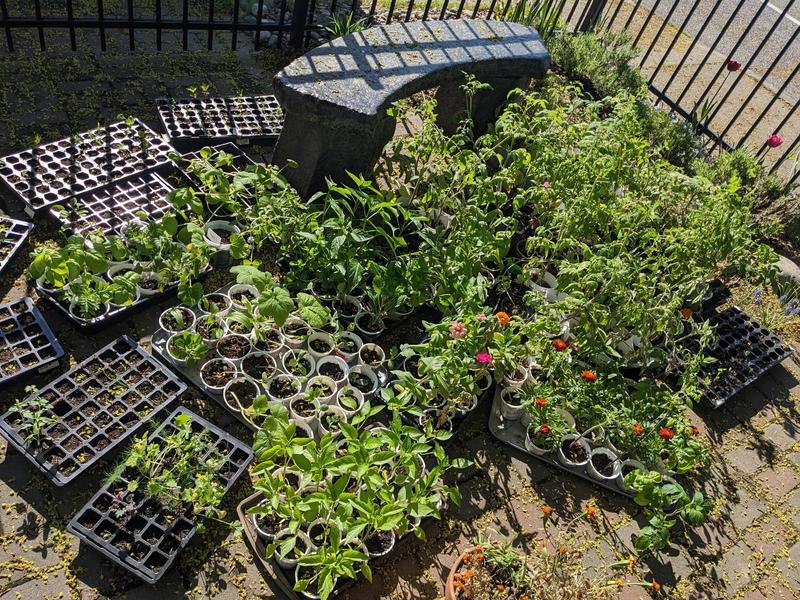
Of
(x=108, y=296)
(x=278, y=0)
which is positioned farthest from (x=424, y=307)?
(x=278, y=0)

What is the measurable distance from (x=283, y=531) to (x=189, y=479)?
0.51m

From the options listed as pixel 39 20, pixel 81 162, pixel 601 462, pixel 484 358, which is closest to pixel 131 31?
pixel 39 20

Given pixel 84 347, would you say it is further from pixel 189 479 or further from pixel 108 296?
pixel 189 479

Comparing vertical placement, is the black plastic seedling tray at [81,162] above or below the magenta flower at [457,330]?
below

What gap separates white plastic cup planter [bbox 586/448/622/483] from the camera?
343cm

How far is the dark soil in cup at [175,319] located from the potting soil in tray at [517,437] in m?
1.76

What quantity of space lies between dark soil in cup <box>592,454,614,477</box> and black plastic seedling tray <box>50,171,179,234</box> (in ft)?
9.53

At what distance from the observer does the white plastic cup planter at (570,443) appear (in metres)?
3.43

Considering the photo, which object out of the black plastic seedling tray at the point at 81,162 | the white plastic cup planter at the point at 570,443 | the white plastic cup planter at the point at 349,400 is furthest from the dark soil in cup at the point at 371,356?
the black plastic seedling tray at the point at 81,162

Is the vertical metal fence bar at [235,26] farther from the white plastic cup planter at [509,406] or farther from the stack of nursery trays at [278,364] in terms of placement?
the white plastic cup planter at [509,406]

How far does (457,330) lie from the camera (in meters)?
3.15

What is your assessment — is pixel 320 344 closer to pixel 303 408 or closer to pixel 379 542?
pixel 303 408

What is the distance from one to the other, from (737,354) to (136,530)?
3.77m

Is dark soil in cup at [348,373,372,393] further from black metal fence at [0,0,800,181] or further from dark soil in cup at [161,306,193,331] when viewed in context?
black metal fence at [0,0,800,181]
